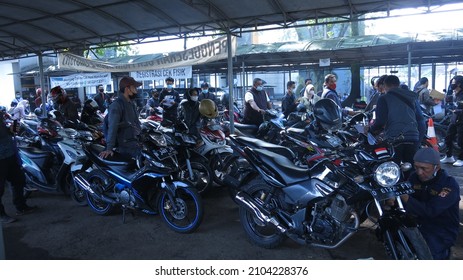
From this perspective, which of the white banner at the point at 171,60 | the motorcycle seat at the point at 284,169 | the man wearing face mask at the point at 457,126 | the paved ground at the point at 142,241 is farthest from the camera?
the white banner at the point at 171,60

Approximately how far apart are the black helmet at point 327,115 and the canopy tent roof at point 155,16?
2.42m

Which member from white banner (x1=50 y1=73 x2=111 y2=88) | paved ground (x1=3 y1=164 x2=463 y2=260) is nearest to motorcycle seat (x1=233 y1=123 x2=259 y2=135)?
paved ground (x1=3 y1=164 x2=463 y2=260)

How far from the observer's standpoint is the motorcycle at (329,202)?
2652 millimetres

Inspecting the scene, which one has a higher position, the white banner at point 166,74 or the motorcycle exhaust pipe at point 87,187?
the white banner at point 166,74

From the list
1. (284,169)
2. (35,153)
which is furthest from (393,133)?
(35,153)

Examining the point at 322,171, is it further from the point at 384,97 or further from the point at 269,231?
the point at 384,97

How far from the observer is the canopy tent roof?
6227mm

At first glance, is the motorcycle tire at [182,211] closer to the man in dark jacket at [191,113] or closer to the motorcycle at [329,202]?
the motorcycle at [329,202]

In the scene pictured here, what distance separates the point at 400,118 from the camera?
13.8 ft

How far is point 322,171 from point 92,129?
4.68 meters

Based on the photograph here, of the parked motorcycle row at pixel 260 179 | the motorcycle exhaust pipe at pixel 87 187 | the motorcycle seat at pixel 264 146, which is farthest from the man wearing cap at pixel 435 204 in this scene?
the motorcycle exhaust pipe at pixel 87 187

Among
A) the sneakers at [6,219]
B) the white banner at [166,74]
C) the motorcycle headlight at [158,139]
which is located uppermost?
the white banner at [166,74]

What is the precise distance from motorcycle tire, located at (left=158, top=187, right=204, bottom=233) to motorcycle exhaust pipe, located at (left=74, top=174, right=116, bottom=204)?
721 mm
